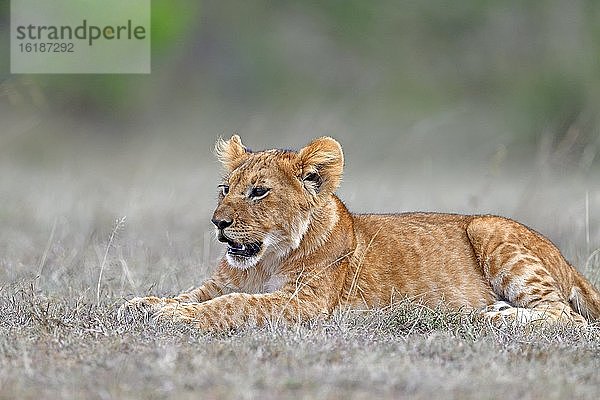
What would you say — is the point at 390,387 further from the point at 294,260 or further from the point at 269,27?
the point at 269,27

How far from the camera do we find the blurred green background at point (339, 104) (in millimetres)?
13789

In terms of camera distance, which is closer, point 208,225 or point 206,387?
point 206,387

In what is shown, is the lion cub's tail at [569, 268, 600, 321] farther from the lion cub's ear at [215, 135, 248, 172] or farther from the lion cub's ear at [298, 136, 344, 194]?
the lion cub's ear at [215, 135, 248, 172]

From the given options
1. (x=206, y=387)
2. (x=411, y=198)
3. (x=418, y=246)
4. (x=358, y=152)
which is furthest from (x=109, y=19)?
(x=206, y=387)

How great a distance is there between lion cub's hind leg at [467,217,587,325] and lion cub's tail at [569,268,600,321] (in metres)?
A: 0.09

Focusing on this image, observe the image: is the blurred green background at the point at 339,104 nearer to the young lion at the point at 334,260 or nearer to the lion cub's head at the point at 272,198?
the young lion at the point at 334,260

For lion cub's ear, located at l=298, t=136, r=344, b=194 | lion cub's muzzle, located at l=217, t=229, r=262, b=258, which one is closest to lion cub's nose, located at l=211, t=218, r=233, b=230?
lion cub's muzzle, located at l=217, t=229, r=262, b=258

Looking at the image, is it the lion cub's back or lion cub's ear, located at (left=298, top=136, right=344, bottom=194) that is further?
the lion cub's back

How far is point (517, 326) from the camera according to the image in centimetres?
649

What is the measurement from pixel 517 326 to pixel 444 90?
1602 centimetres

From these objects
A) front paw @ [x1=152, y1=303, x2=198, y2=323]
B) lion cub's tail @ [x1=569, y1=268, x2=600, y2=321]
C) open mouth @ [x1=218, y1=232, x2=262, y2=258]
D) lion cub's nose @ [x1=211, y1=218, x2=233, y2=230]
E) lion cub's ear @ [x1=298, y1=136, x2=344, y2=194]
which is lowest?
lion cub's tail @ [x1=569, y1=268, x2=600, y2=321]

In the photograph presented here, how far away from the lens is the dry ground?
4.86m

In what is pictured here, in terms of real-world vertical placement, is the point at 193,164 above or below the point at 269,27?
below

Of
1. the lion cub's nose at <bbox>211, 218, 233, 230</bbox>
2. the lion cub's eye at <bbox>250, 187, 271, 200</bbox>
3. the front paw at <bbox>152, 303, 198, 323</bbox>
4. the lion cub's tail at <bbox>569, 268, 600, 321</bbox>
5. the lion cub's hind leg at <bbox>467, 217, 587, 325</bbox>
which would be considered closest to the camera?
the front paw at <bbox>152, 303, 198, 323</bbox>
